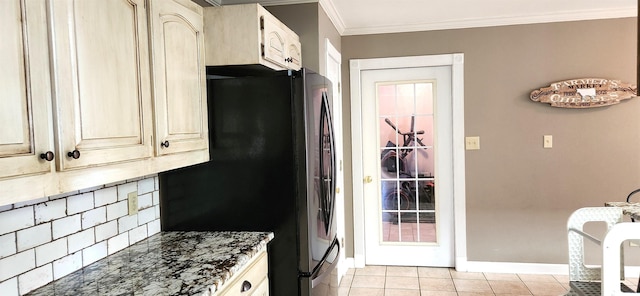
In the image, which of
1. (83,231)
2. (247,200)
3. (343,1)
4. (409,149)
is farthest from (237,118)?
(409,149)

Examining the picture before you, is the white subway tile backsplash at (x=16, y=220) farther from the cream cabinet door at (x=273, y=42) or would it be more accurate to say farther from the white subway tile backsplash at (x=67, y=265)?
the cream cabinet door at (x=273, y=42)

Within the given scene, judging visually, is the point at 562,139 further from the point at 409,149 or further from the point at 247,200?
the point at 247,200

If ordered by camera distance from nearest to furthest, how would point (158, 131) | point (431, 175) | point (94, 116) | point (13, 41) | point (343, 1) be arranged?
point (13, 41)
point (94, 116)
point (158, 131)
point (343, 1)
point (431, 175)

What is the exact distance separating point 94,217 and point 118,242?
0.63 feet

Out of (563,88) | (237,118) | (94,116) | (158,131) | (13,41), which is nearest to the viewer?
(13,41)

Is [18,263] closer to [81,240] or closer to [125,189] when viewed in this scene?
[81,240]

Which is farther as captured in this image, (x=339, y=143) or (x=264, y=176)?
(x=339, y=143)

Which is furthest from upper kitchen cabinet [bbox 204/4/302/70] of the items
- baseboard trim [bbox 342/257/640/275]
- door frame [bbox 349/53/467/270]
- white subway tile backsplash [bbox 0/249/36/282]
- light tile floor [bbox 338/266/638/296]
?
baseboard trim [bbox 342/257/640/275]

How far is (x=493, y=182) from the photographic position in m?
3.57

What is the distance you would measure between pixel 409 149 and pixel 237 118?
6.98ft

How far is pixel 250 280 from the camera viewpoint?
1711 mm

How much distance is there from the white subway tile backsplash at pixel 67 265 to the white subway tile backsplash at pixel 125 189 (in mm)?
310

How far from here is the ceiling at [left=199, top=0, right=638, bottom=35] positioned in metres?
3.01

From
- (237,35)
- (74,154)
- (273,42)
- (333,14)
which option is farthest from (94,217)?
(333,14)
